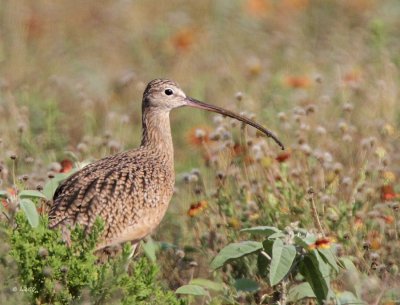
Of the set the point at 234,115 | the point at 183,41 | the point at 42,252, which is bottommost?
the point at 42,252

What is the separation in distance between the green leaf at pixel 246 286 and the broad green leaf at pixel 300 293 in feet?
0.81

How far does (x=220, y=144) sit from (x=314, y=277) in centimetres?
190

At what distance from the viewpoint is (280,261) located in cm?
538

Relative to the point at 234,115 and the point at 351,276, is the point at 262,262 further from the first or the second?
the point at 234,115

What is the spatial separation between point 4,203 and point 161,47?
5637mm

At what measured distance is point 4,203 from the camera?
18.9ft

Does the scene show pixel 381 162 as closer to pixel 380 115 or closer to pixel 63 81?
pixel 380 115

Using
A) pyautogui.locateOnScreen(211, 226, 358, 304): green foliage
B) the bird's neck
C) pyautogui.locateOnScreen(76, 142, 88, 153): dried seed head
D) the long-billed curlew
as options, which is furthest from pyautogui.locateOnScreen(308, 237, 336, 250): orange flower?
pyautogui.locateOnScreen(76, 142, 88, 153): dried seed head

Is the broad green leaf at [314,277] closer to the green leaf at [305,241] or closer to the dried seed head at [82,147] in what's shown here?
the green leaf at [305,241]

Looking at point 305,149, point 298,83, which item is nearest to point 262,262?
point 305,149

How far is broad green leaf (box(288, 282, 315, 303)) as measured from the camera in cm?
568

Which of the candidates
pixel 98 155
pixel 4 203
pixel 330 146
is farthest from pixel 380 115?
pixel 4 203

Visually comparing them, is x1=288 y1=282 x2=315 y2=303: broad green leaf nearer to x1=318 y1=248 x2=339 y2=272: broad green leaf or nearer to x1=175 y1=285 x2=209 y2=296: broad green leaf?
x1=318 y1=248 x2=339 y2=272: broad green leaf

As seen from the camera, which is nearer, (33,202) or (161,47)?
(33,202)
